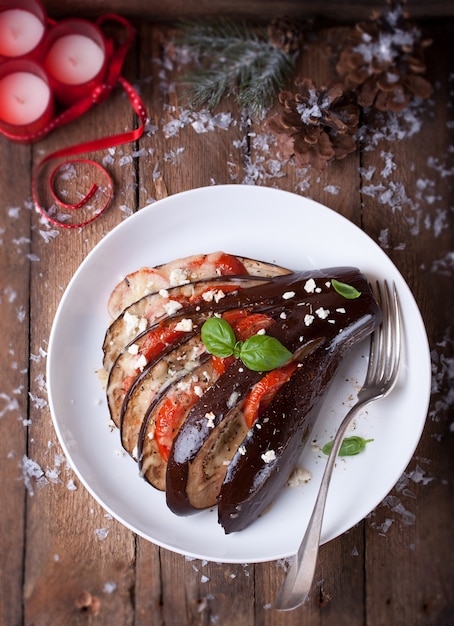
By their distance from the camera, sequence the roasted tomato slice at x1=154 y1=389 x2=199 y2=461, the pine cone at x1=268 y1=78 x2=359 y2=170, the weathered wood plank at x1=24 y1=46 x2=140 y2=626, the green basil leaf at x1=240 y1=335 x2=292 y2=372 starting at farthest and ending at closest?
1. the weathered wood plank at x1=24 y1=46 x2=140 y2=626
2. the pine cone at x1=268 y1=78 x2=359 y2=170
3. the roasted tomato slice at x1=154 y1=389 x2=199 y2=461
4. the green basil leaf at x1=240 y1=335 x2=292 y2=372

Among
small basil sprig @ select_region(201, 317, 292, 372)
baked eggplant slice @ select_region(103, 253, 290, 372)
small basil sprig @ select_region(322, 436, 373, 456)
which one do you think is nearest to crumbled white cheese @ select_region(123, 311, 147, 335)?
baked eggplant slice @ select_region(103, 253, 290, 372)

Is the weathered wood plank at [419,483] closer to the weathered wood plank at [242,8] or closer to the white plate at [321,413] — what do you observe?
the white plate at [321,413]

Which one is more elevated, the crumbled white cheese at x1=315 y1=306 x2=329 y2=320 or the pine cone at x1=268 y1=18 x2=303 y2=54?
the pine cone at x1=268 y1=18 x2=303 y2=54

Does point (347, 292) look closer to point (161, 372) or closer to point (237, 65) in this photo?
point (161, 372)

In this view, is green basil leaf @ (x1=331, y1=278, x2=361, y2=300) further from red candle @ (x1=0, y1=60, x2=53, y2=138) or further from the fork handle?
red candle @ (x1=0, y1=60, x2=53, y2=138)

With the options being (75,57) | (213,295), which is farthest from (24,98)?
(213,295)

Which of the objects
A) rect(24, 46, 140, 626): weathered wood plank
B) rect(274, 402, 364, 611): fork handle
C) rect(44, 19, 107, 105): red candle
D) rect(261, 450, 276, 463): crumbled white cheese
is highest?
rect(44, 19, 107, 105): red candle

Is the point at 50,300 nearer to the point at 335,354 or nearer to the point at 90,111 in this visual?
the point at 90,111
